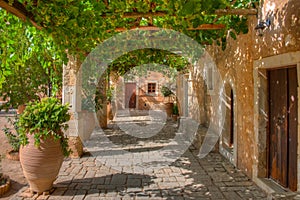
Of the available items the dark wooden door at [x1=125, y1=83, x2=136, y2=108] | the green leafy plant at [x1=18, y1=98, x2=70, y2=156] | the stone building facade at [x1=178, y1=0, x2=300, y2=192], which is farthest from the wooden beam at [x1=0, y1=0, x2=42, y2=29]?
the dark wooden door at [x1=125, y1=83, x2=136, y2=108]

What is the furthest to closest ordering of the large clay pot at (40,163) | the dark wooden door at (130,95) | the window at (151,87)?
the window at (151,87) < the dark wooden door at (130,95) < the large clay pot at (40,163)

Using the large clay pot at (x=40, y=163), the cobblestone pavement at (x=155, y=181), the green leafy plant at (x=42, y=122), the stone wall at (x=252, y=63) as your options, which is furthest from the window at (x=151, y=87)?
the large clay pot at (x=40, y=163)

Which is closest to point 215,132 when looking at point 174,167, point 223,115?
point 223,115

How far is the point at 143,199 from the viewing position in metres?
3.81

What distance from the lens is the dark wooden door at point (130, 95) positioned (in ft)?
72.9

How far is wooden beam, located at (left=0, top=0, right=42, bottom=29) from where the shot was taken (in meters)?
3.27

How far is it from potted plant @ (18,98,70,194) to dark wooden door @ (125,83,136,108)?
59.1 ft

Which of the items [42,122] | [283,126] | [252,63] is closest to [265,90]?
[252,63]

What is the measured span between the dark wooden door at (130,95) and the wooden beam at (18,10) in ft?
60.1

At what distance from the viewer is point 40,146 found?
3.95 m

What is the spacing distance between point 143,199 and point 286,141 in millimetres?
2157

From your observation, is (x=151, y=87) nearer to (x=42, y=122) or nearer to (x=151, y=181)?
(x=151, y=181)

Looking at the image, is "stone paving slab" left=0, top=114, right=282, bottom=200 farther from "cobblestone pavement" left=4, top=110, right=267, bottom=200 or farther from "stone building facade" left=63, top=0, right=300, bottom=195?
"stone building facade" left=63, top=0, right=300, bottom=195

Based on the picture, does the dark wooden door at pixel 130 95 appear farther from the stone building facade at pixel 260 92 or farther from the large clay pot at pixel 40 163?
the large clay pot at pixel 40 163
